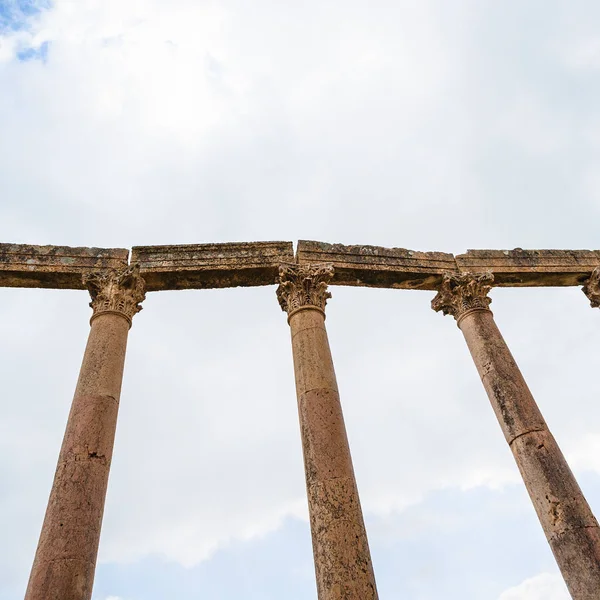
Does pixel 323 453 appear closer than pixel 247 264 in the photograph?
Yes

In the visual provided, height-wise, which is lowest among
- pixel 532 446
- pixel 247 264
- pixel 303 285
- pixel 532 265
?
pixel 532 446

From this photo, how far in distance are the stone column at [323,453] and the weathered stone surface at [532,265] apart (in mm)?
5814

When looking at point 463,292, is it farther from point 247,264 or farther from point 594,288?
point 247,264

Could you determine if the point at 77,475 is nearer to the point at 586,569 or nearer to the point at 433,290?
the point at 586,569

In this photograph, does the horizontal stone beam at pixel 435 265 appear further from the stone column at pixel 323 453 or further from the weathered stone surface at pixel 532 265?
the stone column at pixel 323 453

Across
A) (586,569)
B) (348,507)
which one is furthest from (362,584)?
(586,569)

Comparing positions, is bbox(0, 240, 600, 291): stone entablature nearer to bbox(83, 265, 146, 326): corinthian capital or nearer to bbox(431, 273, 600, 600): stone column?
bbox(83, 265, 146, 326): corinthian capital

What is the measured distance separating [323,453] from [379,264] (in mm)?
7651

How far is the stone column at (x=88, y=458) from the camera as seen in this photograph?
10.5 metres

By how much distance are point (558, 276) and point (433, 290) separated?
4701 millimetres

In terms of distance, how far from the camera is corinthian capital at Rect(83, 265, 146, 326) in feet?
51.7

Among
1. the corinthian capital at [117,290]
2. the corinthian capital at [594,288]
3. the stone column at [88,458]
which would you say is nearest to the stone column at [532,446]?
the corinthian capital at [594,288]

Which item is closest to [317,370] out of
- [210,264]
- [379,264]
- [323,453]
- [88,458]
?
[323,453]

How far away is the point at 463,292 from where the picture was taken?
18.1m
